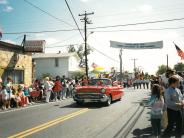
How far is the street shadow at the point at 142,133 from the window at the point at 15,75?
1694cm

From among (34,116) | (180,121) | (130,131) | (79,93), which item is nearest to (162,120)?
(180,121)

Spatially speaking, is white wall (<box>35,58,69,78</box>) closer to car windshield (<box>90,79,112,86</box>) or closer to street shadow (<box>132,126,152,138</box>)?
car windshield (<box>90,79,112,86</box>)

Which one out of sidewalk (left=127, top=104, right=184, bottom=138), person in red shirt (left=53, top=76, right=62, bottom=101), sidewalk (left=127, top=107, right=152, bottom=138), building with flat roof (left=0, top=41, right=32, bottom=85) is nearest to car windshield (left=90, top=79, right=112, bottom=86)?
person in red shirt (left=53, top=76, right=62, bottom=101)

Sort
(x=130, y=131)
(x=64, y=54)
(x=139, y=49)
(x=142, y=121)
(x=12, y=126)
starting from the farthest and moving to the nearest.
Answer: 1. (x=64, y=54)
2. (x=139, y=49)
3. (x=142, y=121)
4. (x=12, y=126)
5. (x=130, y=131)

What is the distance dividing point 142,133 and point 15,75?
19.3 m

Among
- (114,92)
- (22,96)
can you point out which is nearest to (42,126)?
(22,96)

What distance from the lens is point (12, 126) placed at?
11.5 m

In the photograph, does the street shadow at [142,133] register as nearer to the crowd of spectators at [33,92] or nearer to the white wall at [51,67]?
the crowd of spectators at [33,92]

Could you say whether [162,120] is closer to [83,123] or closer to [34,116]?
[83,123]

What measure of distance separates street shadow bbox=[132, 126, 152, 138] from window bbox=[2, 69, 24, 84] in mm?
16940

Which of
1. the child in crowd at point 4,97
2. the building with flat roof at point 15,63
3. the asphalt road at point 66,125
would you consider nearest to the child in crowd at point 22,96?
the child in crowd at point 4,97

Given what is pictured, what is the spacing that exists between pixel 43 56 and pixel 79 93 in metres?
49.0

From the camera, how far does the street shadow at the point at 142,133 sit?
32.2ft

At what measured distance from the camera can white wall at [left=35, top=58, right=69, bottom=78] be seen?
6438cm
